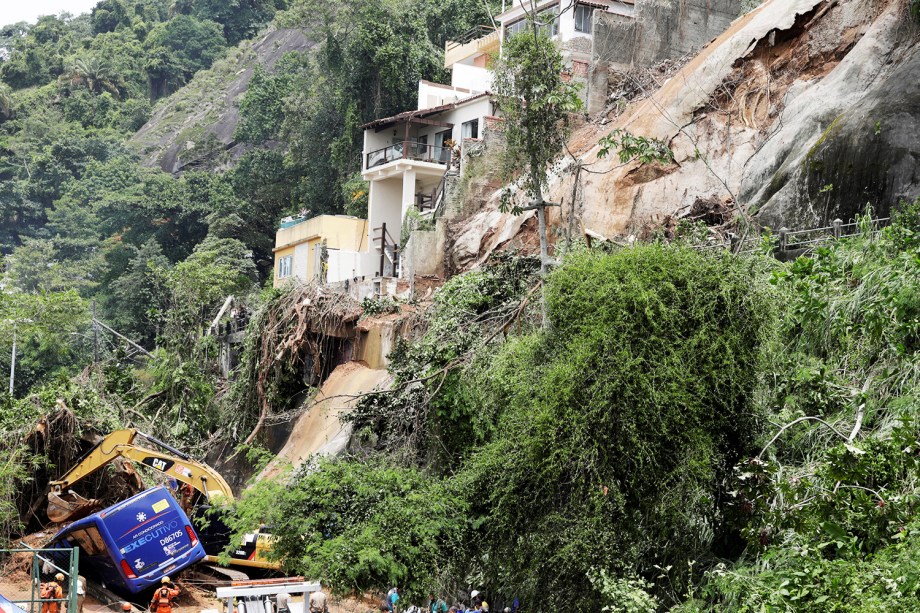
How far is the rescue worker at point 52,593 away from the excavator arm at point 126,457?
10.6 feet

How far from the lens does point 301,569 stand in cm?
1639

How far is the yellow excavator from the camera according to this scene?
72.0ft

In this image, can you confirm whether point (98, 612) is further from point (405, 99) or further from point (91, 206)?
point (91, 206)

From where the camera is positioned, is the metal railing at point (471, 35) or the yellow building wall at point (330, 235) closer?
the yellow building wall at point (330, 235)

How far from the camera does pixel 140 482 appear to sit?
22922 mm

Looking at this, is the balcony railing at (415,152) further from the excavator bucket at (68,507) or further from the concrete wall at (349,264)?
the excavator bucket at (68,507)

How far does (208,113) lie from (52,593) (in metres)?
75.1

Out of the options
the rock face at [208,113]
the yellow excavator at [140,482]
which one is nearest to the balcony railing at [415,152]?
the yellow excavator at [140,482]

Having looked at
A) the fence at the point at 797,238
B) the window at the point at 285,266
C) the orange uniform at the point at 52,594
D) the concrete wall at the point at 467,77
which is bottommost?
the orange uniform at the point at 52,594

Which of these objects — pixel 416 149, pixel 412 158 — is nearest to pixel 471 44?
pixel 416 149

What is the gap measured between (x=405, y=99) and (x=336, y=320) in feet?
72.9

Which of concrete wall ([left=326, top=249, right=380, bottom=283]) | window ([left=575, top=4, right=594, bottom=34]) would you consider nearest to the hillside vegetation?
concrete wall ([left=326, top=249, right=380, bottom=283])

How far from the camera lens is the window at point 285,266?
154 ft

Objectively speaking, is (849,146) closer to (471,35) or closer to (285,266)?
(285,266)
